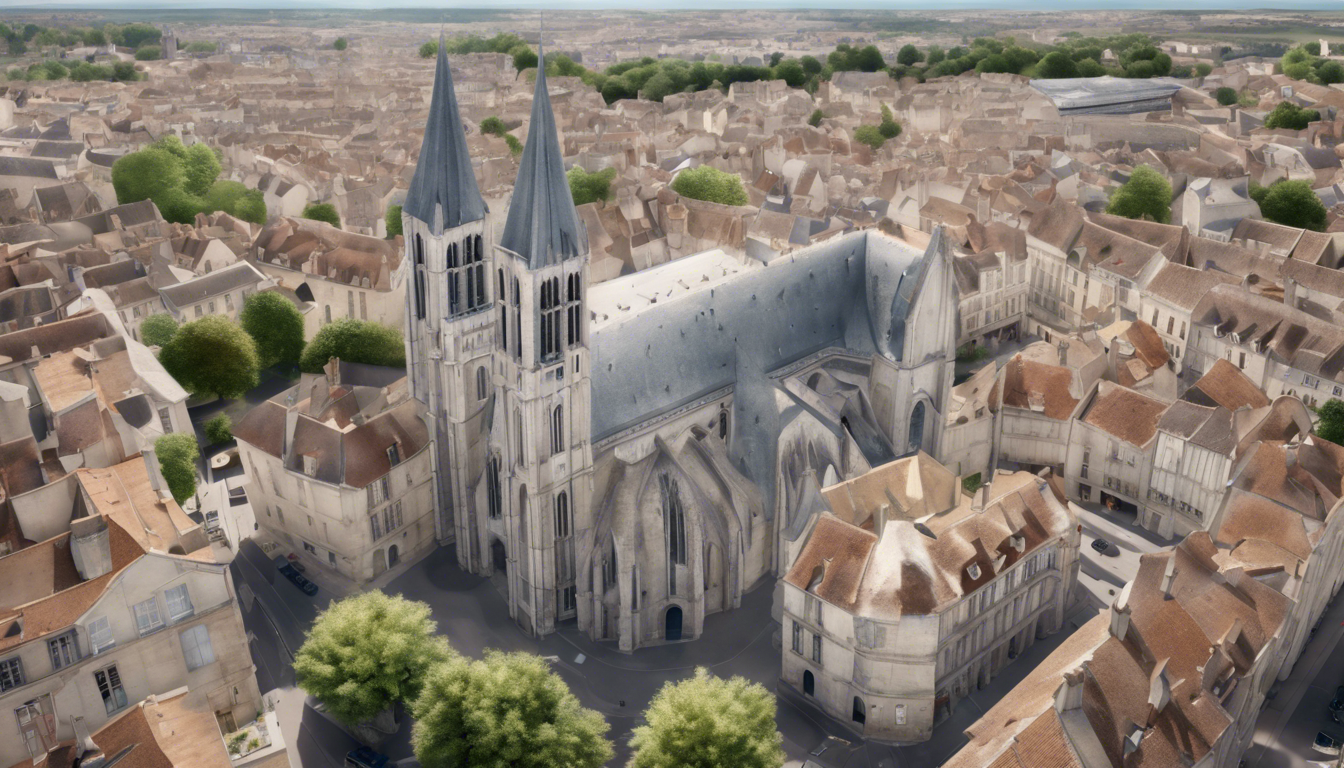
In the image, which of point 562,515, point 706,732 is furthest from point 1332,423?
point 562,515

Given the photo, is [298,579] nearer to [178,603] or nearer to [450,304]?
[178,603]

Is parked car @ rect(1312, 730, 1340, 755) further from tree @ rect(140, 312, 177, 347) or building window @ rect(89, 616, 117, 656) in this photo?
tree @ rect(140, 312, 177, 347)

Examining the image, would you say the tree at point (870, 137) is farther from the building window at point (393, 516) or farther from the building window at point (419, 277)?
the building window at point (393, 516)

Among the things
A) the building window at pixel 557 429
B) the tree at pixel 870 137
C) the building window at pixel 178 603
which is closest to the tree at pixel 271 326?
the building window at pixel 178 603

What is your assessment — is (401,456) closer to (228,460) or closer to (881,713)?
(228,460)

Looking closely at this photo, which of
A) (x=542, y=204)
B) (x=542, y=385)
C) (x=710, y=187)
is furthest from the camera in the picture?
(x=710, y=187)

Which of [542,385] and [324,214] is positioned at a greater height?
[542,385]
